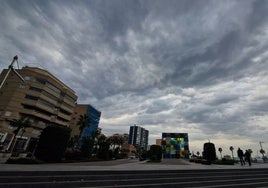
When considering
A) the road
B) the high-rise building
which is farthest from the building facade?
the road

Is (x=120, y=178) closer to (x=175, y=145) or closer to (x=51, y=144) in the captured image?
(x=51, y=144)

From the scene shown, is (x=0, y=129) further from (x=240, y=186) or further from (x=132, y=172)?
(x=240, y=186)

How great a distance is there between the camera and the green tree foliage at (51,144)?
669 inches

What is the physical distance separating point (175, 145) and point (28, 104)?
177ft

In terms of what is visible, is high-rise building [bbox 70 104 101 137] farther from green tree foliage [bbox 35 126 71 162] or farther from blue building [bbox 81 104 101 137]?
green tree foliage [bbox 35 126 71 162]

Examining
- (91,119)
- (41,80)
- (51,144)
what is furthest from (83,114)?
(51,144)

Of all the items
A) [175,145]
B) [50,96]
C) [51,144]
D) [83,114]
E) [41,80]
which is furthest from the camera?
[83,114]

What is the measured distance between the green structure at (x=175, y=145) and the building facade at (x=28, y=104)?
43.3 m

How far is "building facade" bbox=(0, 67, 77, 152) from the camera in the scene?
45.1 m

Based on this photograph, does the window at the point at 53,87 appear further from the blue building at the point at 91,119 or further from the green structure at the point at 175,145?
the green structure at the point at 175,145

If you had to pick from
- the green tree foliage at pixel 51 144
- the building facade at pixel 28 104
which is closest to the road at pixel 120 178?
the green tree foliage at pixel 51 144

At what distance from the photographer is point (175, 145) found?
212 feet

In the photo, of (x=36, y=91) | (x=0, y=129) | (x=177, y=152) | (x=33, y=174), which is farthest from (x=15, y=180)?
(x=177, y=152)

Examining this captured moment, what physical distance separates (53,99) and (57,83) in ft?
19.8
